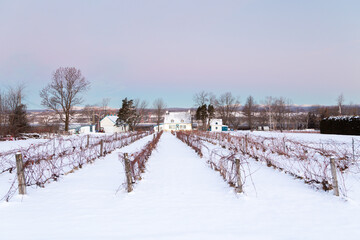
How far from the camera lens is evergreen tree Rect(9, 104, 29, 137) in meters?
22.7


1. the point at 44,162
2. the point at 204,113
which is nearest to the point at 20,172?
the point at 44,162

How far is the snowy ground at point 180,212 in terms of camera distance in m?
3.14

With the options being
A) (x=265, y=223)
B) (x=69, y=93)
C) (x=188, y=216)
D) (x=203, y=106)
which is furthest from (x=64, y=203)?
(x=203, y=106)

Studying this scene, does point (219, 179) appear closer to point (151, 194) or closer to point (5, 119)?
point (151, 194)

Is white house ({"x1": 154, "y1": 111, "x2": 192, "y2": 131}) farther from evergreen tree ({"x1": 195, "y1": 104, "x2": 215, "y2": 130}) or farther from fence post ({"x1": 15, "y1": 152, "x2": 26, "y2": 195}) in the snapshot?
fence post ({"x1": 15, "y1": 152, "x2": 26, "y2": 195})

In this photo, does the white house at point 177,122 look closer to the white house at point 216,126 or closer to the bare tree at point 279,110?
the white house at point 216,126

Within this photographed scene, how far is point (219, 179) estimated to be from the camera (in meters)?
6.16

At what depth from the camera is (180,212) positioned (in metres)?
3.88

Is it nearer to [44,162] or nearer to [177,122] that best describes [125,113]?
[177,122]

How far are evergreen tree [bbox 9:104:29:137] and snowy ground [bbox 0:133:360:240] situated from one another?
887 inches

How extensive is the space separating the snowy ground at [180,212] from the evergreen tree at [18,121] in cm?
2253

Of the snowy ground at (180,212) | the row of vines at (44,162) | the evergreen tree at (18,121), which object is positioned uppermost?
the evergreen tree at (18,121)

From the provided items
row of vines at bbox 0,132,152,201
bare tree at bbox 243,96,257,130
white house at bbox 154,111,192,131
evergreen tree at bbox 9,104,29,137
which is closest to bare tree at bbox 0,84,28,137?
evergreen tree at bbox 9,104,29,137

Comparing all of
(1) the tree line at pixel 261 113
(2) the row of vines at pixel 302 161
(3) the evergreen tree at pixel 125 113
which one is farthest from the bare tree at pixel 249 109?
(2) the row of vines at pixel 302 161
